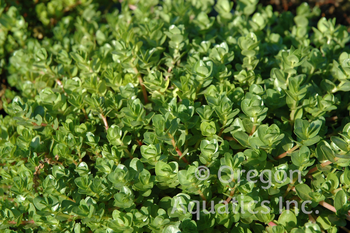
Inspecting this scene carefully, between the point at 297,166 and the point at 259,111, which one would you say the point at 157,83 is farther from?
the point at 297,166

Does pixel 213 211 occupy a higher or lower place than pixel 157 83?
lower

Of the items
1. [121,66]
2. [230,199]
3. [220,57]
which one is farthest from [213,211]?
[121,66]

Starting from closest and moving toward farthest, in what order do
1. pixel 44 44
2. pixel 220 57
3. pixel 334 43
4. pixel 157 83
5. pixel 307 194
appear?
pixel 307 194
pixel 157 83
pixel 220 57
pixel 334 43
pixel 44 44

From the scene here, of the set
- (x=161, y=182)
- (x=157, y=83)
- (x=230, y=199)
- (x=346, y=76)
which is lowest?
(x=230, y=199)

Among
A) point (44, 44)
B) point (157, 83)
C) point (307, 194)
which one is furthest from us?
point (44, 44)

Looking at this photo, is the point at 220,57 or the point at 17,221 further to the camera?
→ the point at 220,57

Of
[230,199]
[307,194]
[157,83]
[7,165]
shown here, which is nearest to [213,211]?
[230,199]

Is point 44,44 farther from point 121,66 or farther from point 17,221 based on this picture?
point 17,221
